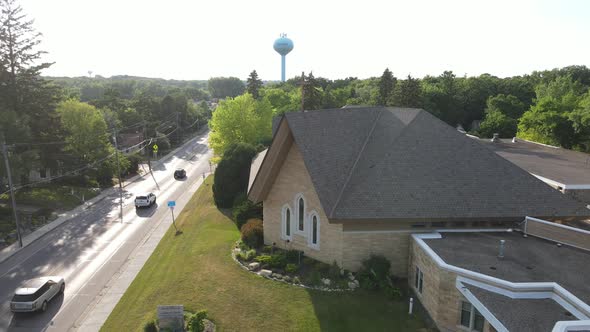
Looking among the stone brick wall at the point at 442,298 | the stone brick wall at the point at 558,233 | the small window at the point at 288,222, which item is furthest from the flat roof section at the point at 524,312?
the small window at the point at 288,222

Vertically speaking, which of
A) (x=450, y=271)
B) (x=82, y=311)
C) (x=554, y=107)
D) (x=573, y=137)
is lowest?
(x=82, y=311)

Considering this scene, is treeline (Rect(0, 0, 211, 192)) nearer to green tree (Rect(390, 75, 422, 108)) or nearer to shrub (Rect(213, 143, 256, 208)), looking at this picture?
shrub (Rect(213, 143, 256, 208))

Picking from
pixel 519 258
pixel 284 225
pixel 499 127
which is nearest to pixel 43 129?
pixel 284 225

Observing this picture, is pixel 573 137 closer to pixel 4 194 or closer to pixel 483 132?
pixel 483 132

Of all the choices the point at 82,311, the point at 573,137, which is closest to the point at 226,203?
the point at 82,311

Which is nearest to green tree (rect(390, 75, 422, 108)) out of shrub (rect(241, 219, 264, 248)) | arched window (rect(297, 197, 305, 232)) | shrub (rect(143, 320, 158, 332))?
shrub (rect(241, 219, 264, 248))

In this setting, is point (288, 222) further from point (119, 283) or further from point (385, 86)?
point (385, 86)
